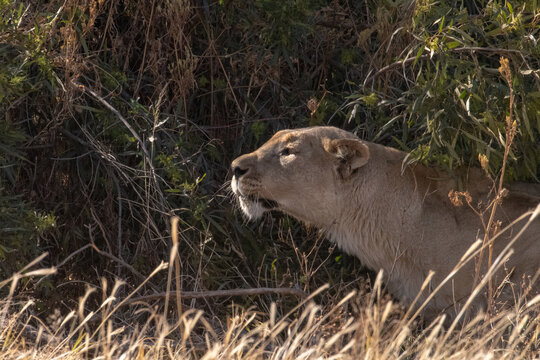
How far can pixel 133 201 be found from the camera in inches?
224

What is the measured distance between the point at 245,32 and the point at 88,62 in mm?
1147

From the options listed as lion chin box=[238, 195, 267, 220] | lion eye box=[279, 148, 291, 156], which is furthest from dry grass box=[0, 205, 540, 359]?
lion eye box=[279, 148, 291, 156]

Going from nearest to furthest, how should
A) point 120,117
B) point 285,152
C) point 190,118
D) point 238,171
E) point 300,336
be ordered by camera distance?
point 300,336 < point 238,171 < point 285,152 < point 120,117 < point 190,118

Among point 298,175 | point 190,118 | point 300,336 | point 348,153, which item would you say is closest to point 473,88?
point 348,153

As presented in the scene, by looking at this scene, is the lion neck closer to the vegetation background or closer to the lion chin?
the vegetation background

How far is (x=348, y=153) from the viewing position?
17.2 feet

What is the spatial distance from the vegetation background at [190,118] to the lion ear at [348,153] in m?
0.33

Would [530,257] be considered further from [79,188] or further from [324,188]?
[79,188]

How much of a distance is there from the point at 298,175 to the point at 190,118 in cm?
→ 132

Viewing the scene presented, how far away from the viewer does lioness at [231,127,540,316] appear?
5172 mm

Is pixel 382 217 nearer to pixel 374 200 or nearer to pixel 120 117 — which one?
pixel 374 200

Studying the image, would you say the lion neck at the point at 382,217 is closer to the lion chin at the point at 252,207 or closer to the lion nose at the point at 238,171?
the lion chin at the point at 252,207

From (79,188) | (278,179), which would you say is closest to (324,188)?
(278,179)

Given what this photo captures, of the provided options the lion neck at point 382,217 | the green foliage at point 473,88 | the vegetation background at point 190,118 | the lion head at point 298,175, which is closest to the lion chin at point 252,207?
the lion head at point 298,175
